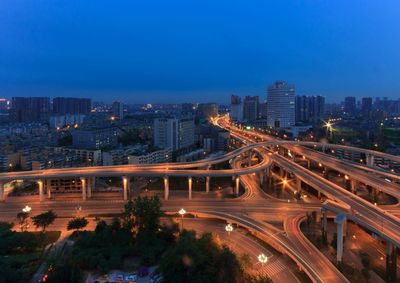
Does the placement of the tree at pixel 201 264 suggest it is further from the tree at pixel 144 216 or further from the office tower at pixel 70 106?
the office tower at pixel 70 106

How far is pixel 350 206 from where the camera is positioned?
1495 cm

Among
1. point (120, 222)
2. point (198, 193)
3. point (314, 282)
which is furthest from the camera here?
point (198, 193)

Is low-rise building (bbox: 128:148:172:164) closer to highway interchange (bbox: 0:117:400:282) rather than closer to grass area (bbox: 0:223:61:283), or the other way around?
highway interchange (bbox: 0:117:400:282)

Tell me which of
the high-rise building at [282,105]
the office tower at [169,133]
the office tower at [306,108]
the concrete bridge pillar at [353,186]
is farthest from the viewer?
the office tower at [306,108]

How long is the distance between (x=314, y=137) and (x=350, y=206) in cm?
3480

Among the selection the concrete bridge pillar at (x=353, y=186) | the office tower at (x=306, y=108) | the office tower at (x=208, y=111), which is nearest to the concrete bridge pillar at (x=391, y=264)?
the concrete bridge pillar at (x=353, y=186)

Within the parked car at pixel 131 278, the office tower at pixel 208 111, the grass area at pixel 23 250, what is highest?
the office tower at pixel 208 111

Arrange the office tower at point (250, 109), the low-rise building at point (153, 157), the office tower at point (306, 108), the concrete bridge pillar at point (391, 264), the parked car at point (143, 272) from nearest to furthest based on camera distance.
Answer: the parked car at point (143, 272) < the concrete bridge pillar at point (391, 264) < the low-rise building at point (153, 157) < the office tower at point (306, 108) < the office tower at point (250, 109)

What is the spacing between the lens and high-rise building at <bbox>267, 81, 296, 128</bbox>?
210ft

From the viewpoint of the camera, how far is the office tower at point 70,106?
84062mm

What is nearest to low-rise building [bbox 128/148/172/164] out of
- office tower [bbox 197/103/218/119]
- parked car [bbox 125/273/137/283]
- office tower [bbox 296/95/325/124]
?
parked car [bbox 125/273/137/283]

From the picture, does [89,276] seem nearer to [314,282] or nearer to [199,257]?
[199,257]

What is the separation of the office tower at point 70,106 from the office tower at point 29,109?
2358 millimetres

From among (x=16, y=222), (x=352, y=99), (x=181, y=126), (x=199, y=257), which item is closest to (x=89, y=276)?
(x=199, y=257)
